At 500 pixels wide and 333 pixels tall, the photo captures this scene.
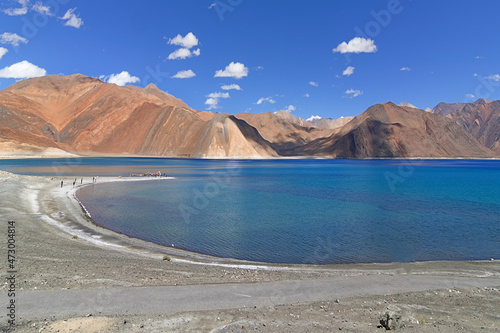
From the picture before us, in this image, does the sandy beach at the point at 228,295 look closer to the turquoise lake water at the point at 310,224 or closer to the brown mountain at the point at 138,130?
the turquoise lake water at the point at 310,224

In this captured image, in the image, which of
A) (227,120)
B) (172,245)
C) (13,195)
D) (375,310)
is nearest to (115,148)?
(227,120)

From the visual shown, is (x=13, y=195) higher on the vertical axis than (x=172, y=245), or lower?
higher

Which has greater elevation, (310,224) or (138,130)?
(138,130)

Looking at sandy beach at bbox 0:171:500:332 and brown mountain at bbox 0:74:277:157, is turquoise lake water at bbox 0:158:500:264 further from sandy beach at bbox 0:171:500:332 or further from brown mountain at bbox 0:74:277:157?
brown mountain at bbox 0:74:277:157

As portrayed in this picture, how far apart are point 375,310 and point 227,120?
550 ft

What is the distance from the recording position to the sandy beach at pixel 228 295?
7762 mm

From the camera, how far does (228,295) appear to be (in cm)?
949

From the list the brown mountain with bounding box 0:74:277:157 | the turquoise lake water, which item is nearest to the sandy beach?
the turquoise lake water

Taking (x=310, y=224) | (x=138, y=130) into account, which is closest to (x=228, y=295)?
(x=310, y=224)

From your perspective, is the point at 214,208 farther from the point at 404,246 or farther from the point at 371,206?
the point at 404,246

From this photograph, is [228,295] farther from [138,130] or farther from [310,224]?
[138,130]

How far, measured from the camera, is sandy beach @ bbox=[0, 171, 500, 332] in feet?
25.5

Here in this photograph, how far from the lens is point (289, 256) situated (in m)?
16.3

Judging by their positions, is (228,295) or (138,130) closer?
(228,295)
